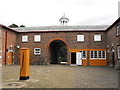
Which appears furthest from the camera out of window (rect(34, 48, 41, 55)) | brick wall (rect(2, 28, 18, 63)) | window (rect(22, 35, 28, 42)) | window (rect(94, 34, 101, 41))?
window (rect(22, 35, 28, 42))

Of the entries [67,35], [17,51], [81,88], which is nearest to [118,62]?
[67,35]

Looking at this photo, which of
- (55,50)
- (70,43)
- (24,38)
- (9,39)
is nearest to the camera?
(9,39)

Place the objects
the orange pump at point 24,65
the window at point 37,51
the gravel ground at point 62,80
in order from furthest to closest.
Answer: the window at point 37,51, the orange pump at point 24,65, the gravel ground at point 62,80

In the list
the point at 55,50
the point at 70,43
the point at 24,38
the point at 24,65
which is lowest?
the point at 24,65

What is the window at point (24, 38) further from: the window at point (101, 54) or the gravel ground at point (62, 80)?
the window at point (101, 54)

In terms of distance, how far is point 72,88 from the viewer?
590 centimetres

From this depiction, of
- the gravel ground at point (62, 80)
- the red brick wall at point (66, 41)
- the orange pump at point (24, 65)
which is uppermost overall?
the red brick wall at point (66, 41)

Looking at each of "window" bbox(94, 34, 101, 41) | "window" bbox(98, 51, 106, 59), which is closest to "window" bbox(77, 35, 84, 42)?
"window" bbox(94, 34, 101, 41)

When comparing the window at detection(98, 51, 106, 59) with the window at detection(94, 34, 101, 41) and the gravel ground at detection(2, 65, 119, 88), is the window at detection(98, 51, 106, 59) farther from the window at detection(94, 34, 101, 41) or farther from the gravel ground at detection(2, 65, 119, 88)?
the gravel ground at detection(2, 65, 119, 88)

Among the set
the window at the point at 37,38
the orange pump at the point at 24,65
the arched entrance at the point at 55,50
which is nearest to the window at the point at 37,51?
the window at the point at 37,38

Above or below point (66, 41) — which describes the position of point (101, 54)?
below

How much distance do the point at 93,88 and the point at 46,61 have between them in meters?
15.7

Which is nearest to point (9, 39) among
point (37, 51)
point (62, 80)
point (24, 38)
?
point (24, 38)

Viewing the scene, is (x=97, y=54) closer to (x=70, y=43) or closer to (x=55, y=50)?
(x=70, y=43)
